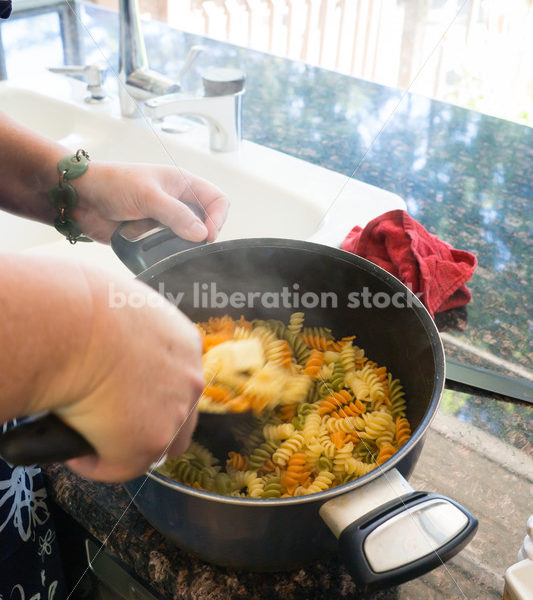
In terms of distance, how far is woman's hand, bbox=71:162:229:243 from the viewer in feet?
2.21

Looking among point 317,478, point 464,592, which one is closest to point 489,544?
point 464,592

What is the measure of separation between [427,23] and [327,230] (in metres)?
0.39

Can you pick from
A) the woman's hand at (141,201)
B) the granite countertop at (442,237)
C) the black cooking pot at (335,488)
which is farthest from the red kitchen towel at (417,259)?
the woman's hand at (141,201)

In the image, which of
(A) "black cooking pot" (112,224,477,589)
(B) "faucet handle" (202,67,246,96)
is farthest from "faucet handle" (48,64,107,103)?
(A) "black cooking pot" (112,224,477,589)

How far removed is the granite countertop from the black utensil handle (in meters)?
0.33

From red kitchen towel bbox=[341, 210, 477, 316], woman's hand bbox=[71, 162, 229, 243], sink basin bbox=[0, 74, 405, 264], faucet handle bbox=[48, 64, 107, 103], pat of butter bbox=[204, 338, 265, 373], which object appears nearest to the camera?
pat of butter bbox=[204, 338, 265, 373]

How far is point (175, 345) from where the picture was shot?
1.29ft

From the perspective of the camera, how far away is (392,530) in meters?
0.48

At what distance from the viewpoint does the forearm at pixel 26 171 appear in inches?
26.6

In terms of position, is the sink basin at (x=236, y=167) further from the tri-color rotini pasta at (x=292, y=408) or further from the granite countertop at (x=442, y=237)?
the tri-color rotini pasta at (x=292, y=408)

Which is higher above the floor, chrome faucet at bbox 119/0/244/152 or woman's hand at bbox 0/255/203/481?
woman's hand at bbox 0/255/203/481

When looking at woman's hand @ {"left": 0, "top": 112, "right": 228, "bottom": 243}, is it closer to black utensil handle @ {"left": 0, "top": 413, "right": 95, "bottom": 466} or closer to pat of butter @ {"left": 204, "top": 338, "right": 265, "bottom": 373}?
pat of butter @ {"left": 204, "top": 338, "right": 265, "bottom": 373}

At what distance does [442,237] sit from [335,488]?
0.74 meters

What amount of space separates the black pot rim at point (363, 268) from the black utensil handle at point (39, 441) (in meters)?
0.11
